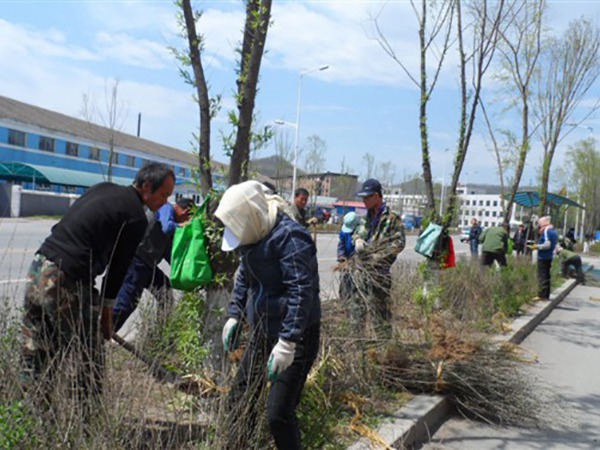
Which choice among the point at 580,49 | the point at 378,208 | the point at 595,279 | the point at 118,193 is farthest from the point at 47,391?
the point at 595,279

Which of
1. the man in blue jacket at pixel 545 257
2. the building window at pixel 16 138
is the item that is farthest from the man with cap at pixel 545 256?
the building window at pixel 16 138

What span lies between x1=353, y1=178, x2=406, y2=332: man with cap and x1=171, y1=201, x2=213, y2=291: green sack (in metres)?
1.48

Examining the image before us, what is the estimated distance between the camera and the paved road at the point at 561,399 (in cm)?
448

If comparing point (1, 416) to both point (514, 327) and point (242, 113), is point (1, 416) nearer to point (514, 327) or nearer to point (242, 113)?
point (242, 113)

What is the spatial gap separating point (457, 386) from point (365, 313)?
3.08ft

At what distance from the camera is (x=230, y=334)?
338 cm

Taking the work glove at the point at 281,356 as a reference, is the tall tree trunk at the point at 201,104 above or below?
above

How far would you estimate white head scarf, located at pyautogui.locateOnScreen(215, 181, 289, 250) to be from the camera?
296 centimetres

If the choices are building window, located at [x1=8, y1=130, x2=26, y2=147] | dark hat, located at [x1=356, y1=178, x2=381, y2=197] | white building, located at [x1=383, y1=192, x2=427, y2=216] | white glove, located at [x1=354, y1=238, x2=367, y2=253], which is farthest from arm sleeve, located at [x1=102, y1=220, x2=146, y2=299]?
building window, located at [x1=8, y1=130, x2=26, y2=147]

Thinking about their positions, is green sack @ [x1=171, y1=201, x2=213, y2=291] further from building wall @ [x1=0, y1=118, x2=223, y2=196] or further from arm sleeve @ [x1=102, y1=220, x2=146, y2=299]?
building wall @ [x1=0, y1=118, x2=223, y2=196]

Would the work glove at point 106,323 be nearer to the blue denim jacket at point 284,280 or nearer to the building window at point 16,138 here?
the blue denim jacket at point 284,280

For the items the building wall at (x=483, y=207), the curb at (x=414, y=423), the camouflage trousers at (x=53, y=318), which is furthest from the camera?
the building wall at (x=483, y=207)

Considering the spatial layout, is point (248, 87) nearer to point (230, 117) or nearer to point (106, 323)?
point (230, 117)

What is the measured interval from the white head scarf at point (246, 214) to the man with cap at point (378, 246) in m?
2.19
